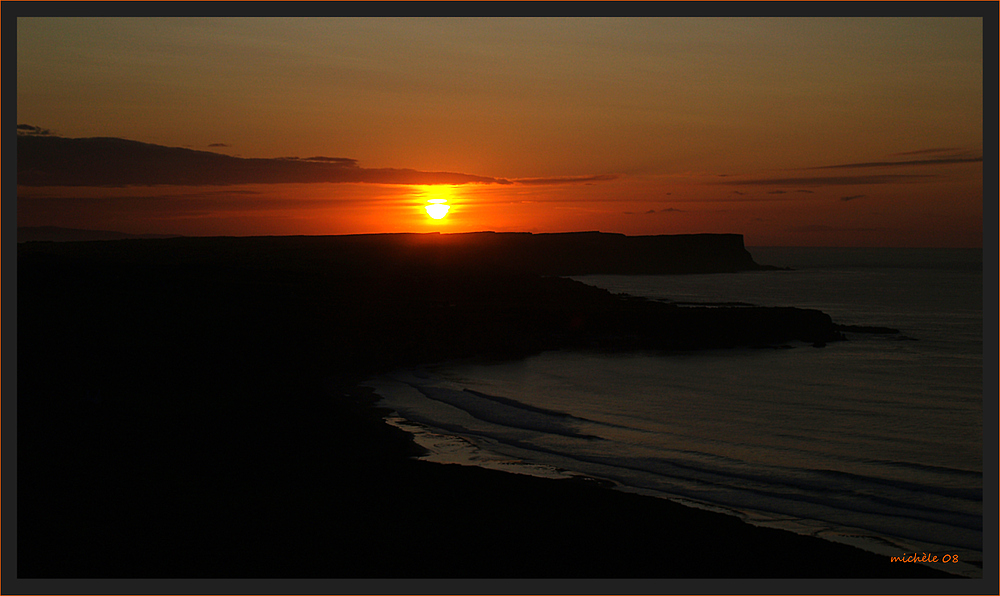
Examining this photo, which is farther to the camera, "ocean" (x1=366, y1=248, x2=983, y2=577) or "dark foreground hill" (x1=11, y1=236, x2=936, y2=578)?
"ocean" (x1=366, y1=248, x2=983, y2=577)

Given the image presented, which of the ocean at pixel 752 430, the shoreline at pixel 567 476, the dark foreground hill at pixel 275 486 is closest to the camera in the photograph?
the dark foreground hill at pixel 275 486

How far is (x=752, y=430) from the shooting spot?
19.2 meters

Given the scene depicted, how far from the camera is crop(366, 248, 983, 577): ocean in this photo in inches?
505

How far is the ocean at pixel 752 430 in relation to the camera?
1282 cm

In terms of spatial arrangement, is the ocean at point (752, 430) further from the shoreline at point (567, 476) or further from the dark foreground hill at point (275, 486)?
the dark foreground hill at point (275, 486)

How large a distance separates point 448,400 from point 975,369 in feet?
79.2

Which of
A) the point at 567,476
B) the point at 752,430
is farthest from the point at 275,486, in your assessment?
the point at 752,430

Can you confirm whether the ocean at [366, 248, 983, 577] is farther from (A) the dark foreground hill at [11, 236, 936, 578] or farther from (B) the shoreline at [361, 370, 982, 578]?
(A) the dark foreground hill at [11, 236, 936, 578]

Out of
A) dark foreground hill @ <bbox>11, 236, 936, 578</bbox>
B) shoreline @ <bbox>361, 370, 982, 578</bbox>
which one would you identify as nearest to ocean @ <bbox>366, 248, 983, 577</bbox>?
shoreline @ <bbox>361, 370, 982, 578</bbox>

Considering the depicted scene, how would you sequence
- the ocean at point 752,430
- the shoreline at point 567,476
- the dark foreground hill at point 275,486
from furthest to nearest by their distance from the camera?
1. the ocean at point 752,430
2. the shoreline at point 567,476
3. the dark foreground hill at point 275,486

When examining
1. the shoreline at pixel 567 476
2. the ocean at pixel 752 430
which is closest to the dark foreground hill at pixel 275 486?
the shoreline at pixel 567 476

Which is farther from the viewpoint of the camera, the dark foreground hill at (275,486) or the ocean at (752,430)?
the ocean at (752,430)

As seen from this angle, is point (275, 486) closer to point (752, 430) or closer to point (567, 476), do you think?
point (567, 476)

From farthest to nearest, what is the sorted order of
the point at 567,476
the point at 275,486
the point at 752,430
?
1. the point at 752,430
2. the point at 567,476
3. the point at 275,486
